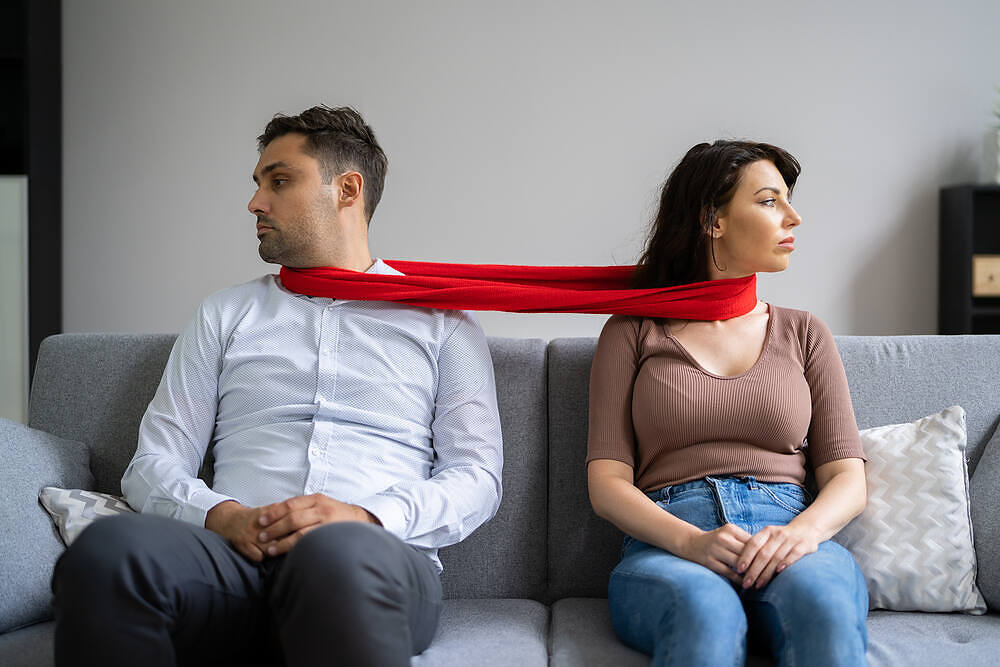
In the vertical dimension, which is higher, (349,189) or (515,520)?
(349,189)

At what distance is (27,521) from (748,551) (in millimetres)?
1226

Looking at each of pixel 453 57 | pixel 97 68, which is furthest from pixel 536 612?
pixel 97 68

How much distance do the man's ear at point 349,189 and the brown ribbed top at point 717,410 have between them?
2.03 ft

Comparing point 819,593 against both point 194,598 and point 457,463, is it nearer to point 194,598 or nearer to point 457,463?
point 457,463

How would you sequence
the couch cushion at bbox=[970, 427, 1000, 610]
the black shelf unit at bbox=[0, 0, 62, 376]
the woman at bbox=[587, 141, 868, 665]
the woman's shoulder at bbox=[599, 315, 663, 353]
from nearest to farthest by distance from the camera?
the woman at bbox=[587, 141, 868, 665]
the couch cushion at bbox=[970, 427, 1000, 610]
the woman's shoulder at bbox=[599, 315, 663, 353]
the black shelf unit at bbox=[0, 0, 62, 376]

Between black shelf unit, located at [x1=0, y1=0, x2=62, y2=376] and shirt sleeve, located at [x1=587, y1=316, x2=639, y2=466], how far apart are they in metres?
2.33

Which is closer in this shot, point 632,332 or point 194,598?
point 194,598

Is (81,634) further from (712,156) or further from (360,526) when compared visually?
(712,156)

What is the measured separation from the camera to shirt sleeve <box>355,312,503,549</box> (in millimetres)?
1587

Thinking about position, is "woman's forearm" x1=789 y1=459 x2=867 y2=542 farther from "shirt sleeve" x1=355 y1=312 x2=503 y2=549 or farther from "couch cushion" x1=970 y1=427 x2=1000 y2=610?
"shirt sleeve" x1=355 y1=312 x2=503 y2=549

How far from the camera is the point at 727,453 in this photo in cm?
166

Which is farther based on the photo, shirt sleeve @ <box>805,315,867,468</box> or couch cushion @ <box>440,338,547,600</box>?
couch cushion @ <box>440,338,547,600</box>

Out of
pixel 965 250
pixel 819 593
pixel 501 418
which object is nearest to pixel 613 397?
pixel 501 418

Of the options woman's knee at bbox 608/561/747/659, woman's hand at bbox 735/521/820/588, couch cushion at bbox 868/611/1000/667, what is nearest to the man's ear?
woman's knee at bbox 608/561/747/659
